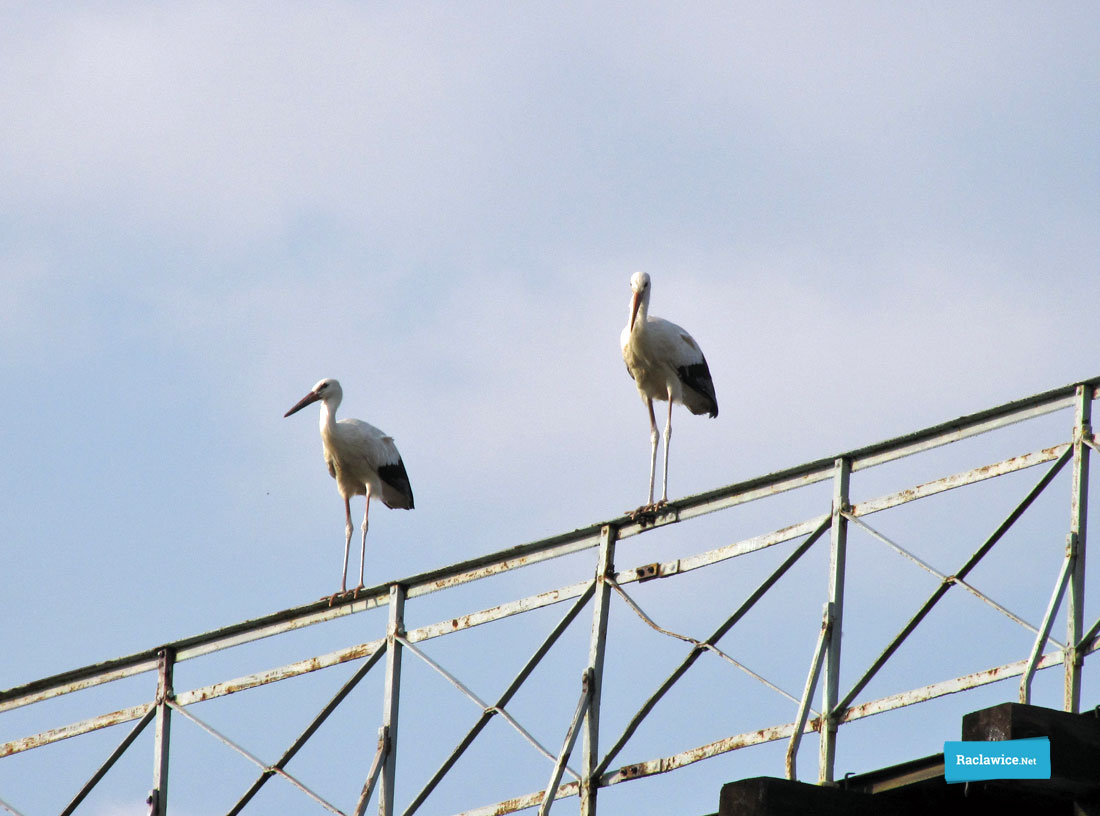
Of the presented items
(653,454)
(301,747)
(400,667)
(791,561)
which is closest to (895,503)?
(791,561)

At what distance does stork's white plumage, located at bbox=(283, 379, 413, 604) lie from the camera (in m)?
21.3

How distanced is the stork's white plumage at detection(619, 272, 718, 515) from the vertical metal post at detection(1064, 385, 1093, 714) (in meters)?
7.92

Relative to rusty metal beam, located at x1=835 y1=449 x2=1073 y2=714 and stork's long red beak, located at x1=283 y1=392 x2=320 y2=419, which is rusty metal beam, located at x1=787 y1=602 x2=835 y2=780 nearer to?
rusty metal beam, located at x1=835 y1=449 x2=1073 y2=714

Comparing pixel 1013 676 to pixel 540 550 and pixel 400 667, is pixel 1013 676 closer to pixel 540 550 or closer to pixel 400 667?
pixel 540 550

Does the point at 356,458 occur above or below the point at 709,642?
above

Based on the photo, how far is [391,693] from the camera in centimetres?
1342

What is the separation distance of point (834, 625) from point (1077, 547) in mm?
1477

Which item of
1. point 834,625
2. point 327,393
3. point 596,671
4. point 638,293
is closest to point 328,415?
point 327,393

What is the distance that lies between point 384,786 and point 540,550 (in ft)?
6.12

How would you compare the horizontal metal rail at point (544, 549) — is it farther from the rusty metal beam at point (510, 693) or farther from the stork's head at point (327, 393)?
the stork's head at point (327, 393)

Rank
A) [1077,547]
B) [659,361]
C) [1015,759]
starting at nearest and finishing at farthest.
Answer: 1. [1015,759]
2. [1077,547]
3. [659,361]

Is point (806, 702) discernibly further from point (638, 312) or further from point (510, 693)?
point (638, 312)

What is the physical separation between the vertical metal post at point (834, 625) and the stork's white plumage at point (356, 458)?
1018 centimetres

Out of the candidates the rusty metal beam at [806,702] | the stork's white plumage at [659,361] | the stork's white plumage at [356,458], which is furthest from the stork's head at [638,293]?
the rusty metal beam at [806,702]
